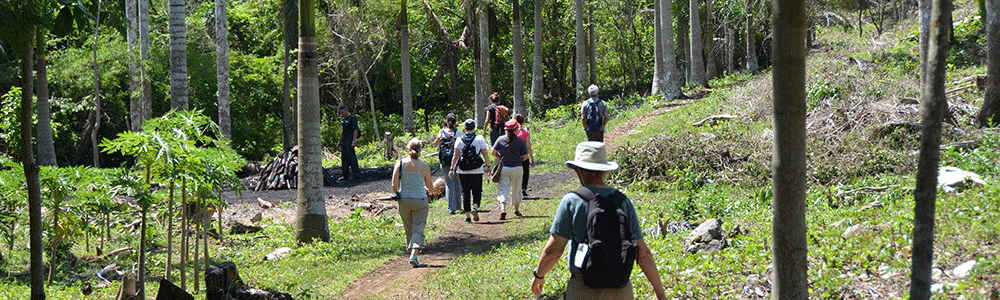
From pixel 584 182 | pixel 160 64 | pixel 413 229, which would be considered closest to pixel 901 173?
pixel 413 229

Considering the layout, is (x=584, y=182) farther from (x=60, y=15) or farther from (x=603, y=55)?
(x=603, y=55)

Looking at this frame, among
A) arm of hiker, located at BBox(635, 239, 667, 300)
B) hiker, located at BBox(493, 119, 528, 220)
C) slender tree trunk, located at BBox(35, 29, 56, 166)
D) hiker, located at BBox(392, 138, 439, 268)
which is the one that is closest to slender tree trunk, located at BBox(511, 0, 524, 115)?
hiker, located at BBox(493, 119, 528, 220)

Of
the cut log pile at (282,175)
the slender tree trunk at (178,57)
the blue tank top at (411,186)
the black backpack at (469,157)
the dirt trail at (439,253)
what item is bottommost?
the dirt trail at (439,253)

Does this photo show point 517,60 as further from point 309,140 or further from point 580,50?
point 309,140

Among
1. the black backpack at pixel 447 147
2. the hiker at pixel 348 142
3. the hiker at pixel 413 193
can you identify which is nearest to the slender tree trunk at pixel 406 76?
the hiker at pixel 348 142

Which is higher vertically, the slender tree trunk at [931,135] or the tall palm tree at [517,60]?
the tall palm tree at [517,60]

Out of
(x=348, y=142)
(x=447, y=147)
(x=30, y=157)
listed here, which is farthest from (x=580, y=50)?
(x=30, y=157)

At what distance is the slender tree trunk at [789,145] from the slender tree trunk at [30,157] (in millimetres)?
4701

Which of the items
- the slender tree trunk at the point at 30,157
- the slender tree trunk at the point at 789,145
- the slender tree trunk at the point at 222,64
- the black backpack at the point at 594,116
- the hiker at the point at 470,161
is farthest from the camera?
the slender tree trunk at the point at 222,64

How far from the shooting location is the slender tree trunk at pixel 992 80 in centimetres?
1064

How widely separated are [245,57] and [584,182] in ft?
104

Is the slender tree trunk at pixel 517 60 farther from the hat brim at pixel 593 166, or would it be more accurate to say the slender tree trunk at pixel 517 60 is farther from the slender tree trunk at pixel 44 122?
the hat brim at pixel 593 166

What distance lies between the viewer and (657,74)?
25.9 m

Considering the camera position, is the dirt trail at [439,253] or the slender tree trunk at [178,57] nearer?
the dirt trail at [439,253]
